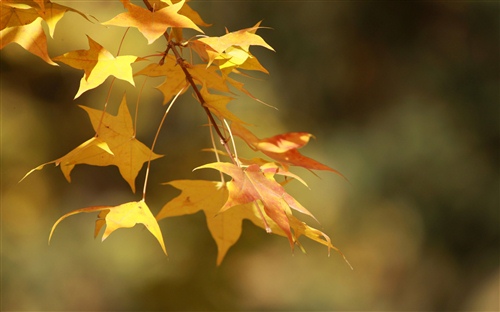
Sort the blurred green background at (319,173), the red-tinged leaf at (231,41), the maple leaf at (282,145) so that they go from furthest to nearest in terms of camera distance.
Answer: the blurred green background at (319,173) < the maple leaf at (282,145) < the red-tinged leaf at (231,41)

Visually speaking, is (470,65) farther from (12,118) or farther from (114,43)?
(12,118)

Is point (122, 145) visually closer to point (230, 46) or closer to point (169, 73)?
point (169, 73)

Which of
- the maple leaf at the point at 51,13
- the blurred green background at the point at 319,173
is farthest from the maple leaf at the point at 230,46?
the blurred green background at the point at 319,173

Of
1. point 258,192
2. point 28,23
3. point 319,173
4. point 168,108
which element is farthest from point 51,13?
point 319,173

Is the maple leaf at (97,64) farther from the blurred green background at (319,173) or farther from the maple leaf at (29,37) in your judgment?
the blurred green background at (319,173)

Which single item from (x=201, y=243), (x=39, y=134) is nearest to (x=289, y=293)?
(x=201, y=243)
